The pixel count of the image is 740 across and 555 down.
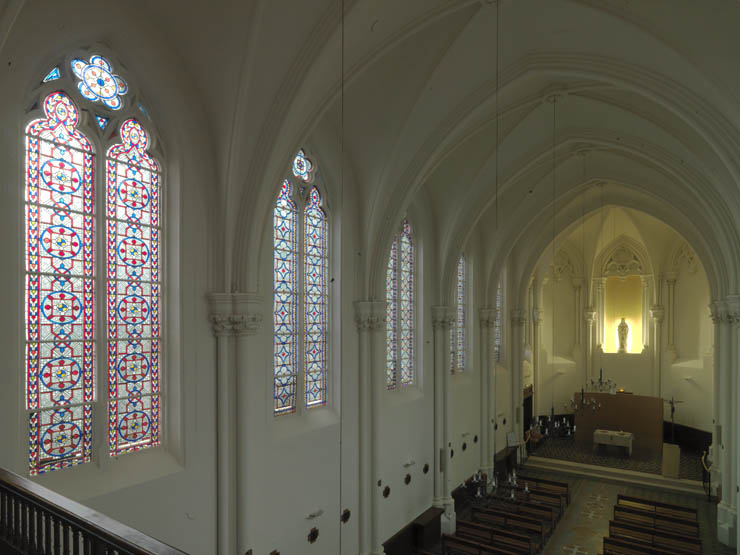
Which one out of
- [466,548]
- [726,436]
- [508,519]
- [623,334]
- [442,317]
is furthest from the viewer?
[623,334]

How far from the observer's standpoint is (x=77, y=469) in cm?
749

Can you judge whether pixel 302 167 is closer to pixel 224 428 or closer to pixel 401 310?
pixel 224 428

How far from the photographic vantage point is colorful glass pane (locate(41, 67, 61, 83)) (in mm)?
7270

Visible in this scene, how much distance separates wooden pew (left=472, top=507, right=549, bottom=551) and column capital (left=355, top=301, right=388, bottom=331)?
7182 mm

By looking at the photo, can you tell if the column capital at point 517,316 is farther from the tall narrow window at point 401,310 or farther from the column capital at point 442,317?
the tall narrow window at point 401,310

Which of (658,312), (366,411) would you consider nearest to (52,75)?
(366,411)

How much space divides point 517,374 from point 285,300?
15344mm

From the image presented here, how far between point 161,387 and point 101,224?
2.65 meters

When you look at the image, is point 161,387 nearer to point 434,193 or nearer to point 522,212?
point 434,193

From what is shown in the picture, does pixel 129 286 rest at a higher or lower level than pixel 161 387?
higher

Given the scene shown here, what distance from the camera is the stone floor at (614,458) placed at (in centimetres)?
2247

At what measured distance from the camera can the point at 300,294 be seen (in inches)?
458

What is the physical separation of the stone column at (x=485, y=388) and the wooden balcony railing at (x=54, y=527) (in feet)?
58.6

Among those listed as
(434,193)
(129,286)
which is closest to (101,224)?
(129,286)
